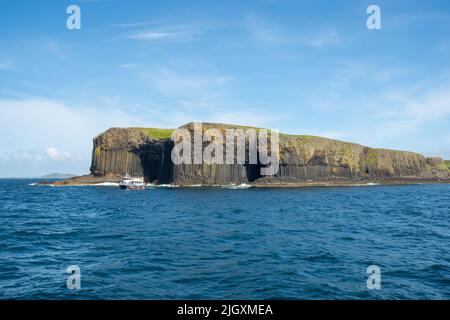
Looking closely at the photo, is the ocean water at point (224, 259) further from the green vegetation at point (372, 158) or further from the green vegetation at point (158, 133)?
the green vegetation at point (372, 158)

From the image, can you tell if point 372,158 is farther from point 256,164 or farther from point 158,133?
point 158,133

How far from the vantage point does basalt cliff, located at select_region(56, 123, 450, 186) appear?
465ft

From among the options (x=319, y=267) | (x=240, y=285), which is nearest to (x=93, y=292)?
(x=240, y=285)

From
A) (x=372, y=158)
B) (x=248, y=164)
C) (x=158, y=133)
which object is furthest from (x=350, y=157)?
(x=158, y=133)

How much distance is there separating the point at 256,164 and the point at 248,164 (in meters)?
3.44

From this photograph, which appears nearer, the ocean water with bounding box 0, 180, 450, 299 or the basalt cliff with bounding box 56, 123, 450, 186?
the ocean water with bounding box 0, 180, 450, 299

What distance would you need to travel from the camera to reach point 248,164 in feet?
477

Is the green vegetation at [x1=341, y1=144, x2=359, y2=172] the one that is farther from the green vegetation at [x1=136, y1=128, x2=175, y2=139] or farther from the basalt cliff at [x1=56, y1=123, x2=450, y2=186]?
the green vegetation at [x1=136, y1=128, x2=175, y2=139]

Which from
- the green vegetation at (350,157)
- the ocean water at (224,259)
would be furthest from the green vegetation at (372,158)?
the ocean water at (224,259)

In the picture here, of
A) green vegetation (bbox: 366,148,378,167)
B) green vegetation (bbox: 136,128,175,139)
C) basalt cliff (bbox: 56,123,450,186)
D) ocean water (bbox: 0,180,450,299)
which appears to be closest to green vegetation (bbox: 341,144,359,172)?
basalt cliff (bbox: 56,123,450,186)

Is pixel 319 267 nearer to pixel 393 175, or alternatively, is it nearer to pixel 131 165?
pixel 131 165

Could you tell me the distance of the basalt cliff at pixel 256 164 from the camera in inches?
5586

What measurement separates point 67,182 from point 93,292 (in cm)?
14438

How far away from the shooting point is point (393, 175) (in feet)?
576
